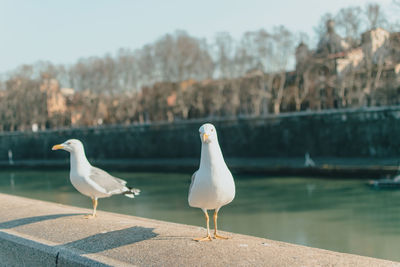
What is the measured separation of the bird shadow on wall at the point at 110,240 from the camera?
2840mm

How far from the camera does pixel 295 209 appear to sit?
1169 centimetres

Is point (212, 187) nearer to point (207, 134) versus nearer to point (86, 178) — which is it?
point (207, 134)

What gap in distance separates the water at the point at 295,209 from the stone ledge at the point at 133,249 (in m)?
5.65

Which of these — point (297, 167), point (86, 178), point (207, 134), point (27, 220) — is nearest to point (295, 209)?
point (297, 167)

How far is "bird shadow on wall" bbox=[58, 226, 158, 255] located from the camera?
2840mm

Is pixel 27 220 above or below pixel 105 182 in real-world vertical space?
below

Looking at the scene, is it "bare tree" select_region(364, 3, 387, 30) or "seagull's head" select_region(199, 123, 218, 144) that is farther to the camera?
"bare tree" select_region(364, 3, 387, 30)

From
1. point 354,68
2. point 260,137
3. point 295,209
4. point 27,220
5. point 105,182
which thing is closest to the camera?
point 27,220

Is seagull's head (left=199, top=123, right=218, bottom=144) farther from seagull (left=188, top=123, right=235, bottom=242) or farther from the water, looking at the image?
the water

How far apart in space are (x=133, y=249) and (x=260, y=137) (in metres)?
21.4

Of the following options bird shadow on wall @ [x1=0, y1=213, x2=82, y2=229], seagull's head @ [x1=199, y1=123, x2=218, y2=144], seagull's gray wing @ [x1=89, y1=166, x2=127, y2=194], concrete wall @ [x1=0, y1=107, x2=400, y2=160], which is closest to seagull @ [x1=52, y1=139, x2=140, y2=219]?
seagull's gray wing @ [x1=89, y1=166, x2=127, y2=194]

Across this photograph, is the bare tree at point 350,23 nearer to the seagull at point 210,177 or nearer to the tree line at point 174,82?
the tree line at point 174,82

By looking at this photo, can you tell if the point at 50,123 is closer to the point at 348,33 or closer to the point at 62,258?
the point at 348,33

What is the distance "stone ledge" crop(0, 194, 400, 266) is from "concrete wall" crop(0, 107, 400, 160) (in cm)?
1848
